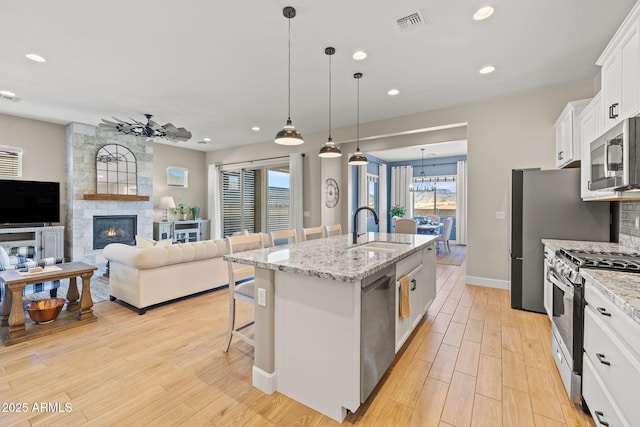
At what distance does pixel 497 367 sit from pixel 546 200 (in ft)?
6.50

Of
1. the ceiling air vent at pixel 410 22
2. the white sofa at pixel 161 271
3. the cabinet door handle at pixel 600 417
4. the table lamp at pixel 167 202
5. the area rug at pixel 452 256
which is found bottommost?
the area rug at pixel 452 256

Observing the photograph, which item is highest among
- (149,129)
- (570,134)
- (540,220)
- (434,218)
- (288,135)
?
(149,129)

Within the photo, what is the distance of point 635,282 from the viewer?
1.51 m

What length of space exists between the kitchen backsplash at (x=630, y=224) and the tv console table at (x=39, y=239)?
8337 millimetres

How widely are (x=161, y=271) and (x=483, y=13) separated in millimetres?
4218

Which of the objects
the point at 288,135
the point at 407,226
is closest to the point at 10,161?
the point at 288,135

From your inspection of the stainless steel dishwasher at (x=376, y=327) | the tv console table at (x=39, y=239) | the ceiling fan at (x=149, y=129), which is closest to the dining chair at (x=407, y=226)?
the stainless steel dishwasher at (x=376, y=327)

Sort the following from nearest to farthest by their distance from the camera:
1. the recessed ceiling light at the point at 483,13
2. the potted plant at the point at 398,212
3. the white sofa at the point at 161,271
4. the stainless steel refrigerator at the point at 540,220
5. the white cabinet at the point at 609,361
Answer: the white cabinet at the point at 609,361
the recessed ceiling light at the point at 483,13
the stainless steel refrigerator at the point at 540,220
the white sofa at the point at 161,271
the potted plant at the point at 398,212

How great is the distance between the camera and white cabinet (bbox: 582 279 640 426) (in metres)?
1.19

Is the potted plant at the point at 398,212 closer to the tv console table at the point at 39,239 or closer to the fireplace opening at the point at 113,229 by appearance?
the fireplace opening at the point at 113,229

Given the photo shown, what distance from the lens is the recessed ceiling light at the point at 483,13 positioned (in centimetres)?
233

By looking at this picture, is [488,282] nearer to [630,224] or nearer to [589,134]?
[630,224]

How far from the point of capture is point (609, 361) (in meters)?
1.39

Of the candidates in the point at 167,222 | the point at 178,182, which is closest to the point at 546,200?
the point at 167,222
